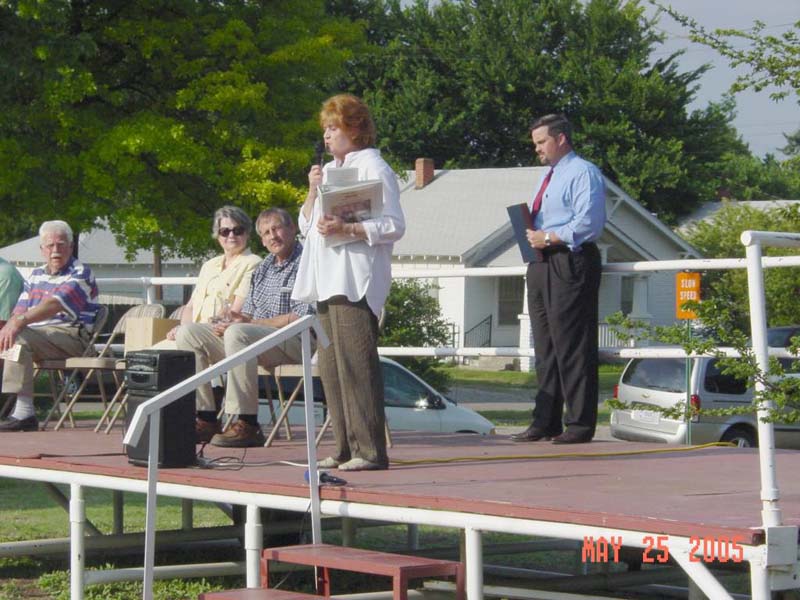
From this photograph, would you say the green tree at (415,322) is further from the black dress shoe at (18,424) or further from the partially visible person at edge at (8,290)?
the black dress shoe at (18,424)

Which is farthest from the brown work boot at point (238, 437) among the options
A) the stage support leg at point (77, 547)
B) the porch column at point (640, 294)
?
the porch column at point (640, 294)

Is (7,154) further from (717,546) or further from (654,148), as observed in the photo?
(654,148)

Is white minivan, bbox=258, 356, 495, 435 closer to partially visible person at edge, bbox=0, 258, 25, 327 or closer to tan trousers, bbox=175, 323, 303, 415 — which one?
partially visible person at edge, bbox=0, 258, 25, 327

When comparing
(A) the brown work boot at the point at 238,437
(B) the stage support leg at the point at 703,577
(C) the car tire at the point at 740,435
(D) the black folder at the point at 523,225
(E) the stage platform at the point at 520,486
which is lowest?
(C) the car tire at the point at 740,435

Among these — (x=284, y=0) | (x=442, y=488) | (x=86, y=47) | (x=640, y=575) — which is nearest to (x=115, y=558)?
(x=640, y=575)

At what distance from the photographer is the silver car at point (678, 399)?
17.0m

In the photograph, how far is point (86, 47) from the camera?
20.3 metres

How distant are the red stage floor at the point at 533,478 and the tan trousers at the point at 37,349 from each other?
522 millimetres

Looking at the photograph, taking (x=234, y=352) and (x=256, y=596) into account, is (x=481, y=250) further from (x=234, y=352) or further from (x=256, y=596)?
(x=256, y=596)

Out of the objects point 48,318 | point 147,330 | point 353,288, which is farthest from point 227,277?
point 353,288

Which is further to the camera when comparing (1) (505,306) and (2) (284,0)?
(1) (505,306)

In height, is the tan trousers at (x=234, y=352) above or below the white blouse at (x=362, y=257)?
below

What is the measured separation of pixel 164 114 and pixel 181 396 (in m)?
17.7

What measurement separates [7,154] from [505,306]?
79.3 ft
